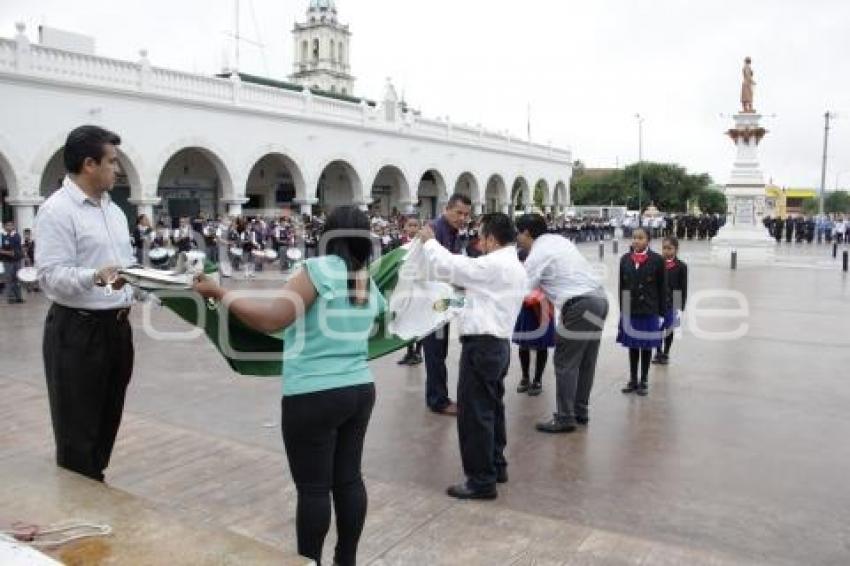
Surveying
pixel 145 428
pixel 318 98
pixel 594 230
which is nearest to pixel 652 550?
pixel 145 428

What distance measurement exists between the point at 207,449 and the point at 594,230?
38249 mm

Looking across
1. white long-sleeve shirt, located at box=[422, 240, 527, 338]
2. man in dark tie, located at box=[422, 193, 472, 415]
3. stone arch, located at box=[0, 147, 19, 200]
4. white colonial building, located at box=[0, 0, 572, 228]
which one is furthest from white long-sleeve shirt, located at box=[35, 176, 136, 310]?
stone arch, located at box=[0, 147, 19, 200]

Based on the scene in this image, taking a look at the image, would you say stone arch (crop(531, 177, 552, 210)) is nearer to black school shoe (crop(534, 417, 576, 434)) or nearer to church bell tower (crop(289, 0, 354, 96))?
black school shoe (crop(534, 417, 576, 434))

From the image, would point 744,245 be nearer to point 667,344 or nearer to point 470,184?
point 470,184

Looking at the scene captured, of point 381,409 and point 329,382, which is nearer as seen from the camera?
point 329,382

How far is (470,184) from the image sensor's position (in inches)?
1537

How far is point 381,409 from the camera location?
7020 millimetres

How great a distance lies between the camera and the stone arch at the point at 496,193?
137 feet

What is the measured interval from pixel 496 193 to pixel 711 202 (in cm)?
4356

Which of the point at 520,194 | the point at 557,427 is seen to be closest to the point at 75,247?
the point at 557,427

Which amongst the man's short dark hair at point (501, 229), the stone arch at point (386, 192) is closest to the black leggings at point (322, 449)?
the man's short dark hair at point (501, 229)

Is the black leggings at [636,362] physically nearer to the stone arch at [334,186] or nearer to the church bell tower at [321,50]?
the stone arch at [334,186]

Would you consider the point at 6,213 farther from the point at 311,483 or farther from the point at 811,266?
the point at 811,266

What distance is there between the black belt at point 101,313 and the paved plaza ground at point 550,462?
96 cm
